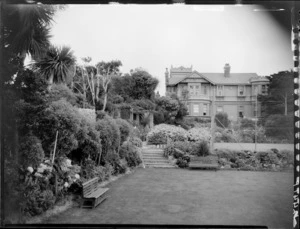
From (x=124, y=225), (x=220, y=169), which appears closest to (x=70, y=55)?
(x=124, y=225)

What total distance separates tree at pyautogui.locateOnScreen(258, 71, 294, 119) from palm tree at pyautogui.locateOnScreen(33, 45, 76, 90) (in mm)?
3749

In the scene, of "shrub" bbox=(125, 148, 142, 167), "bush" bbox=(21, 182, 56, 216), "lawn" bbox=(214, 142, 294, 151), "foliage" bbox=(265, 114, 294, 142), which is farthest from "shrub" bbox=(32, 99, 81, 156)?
"foliage" bbox=(265, 114, 294, 142)

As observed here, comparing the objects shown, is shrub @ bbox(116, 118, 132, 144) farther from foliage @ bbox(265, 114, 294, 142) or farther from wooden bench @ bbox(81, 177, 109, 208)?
foliage @ bbox(265, 114, 294, 142)

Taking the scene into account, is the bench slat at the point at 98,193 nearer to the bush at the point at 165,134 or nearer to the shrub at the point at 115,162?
the shrub at the point at 115,162

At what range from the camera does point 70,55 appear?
474cm

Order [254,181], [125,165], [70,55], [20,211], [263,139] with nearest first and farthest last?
[20,211]
[70,55]
[254,181]
[263,139]
[125,165]

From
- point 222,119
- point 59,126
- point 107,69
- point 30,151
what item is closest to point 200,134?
point 222,119

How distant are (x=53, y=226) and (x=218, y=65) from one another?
4119 mm

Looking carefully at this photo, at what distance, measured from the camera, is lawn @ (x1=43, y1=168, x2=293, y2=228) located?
4.44m

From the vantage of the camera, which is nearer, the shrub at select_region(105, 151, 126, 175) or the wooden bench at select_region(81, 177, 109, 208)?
the wooden bench at select_region(81, 177, 109, 208)

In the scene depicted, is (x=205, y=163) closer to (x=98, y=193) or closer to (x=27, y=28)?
(x=98, y=193)

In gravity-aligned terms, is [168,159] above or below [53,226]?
above

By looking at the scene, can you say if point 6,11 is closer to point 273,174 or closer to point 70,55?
point 70,55

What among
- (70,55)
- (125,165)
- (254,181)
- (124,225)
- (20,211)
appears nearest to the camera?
(20,211)
